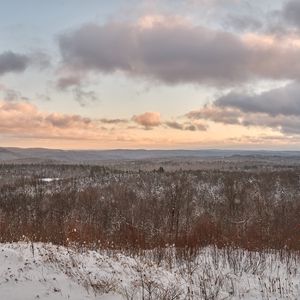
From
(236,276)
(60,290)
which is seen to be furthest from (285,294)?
(60,290)

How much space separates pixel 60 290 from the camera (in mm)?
7797

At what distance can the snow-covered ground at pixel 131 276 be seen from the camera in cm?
791

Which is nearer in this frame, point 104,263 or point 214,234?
point 104,263

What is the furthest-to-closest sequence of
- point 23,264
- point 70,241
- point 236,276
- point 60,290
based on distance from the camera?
point 70,241 → point 236,276 → point 23,264 → point 60,290

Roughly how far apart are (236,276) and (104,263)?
10.4ft

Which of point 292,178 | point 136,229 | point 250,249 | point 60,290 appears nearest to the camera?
point 60,290

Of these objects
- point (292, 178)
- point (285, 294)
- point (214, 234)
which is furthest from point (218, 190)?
point (285, 294)

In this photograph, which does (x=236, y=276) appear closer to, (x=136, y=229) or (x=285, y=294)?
(x=285, y=294)

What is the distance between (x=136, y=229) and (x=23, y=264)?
17.9 ft

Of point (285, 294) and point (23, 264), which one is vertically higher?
point (23, 264)

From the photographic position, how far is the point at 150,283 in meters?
8.23

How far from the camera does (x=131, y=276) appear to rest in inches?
353

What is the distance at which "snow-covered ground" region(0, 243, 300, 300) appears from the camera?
791 cm

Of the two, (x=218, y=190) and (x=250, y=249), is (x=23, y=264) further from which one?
(x=218, y=190)
